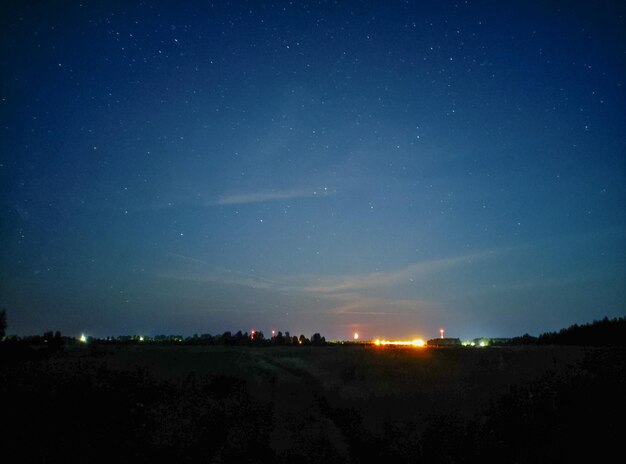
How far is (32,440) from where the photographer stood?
1628cm

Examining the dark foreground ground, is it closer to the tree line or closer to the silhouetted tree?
the silhouetted tree

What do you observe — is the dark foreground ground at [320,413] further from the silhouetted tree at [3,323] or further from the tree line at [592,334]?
the tree line at [592,334]

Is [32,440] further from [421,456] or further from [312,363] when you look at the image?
[312,363]

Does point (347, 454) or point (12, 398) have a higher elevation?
point (12, 398)

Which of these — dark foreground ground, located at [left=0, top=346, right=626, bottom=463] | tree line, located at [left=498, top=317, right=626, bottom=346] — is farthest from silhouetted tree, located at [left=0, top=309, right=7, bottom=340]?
tree line, located at [left=498, top=317, right=626, bottom=346]

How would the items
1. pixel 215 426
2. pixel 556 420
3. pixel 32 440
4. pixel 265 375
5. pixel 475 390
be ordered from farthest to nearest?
pixel 265 375
pixel 475 390
pixel 215 426
pixel 556 420
pixel 32 440

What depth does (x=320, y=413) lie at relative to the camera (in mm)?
23000

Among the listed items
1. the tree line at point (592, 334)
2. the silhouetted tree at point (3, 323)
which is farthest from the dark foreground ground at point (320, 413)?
the tree line at point (592, 334)

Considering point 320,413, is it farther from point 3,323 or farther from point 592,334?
point 592,334

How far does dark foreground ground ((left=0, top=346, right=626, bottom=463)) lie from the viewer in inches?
634

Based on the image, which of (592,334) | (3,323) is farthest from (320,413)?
(592,334)

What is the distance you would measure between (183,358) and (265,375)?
13865mm

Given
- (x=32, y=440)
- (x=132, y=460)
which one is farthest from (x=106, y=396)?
(x=132, y=460)

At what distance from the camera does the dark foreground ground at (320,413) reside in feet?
52.9
